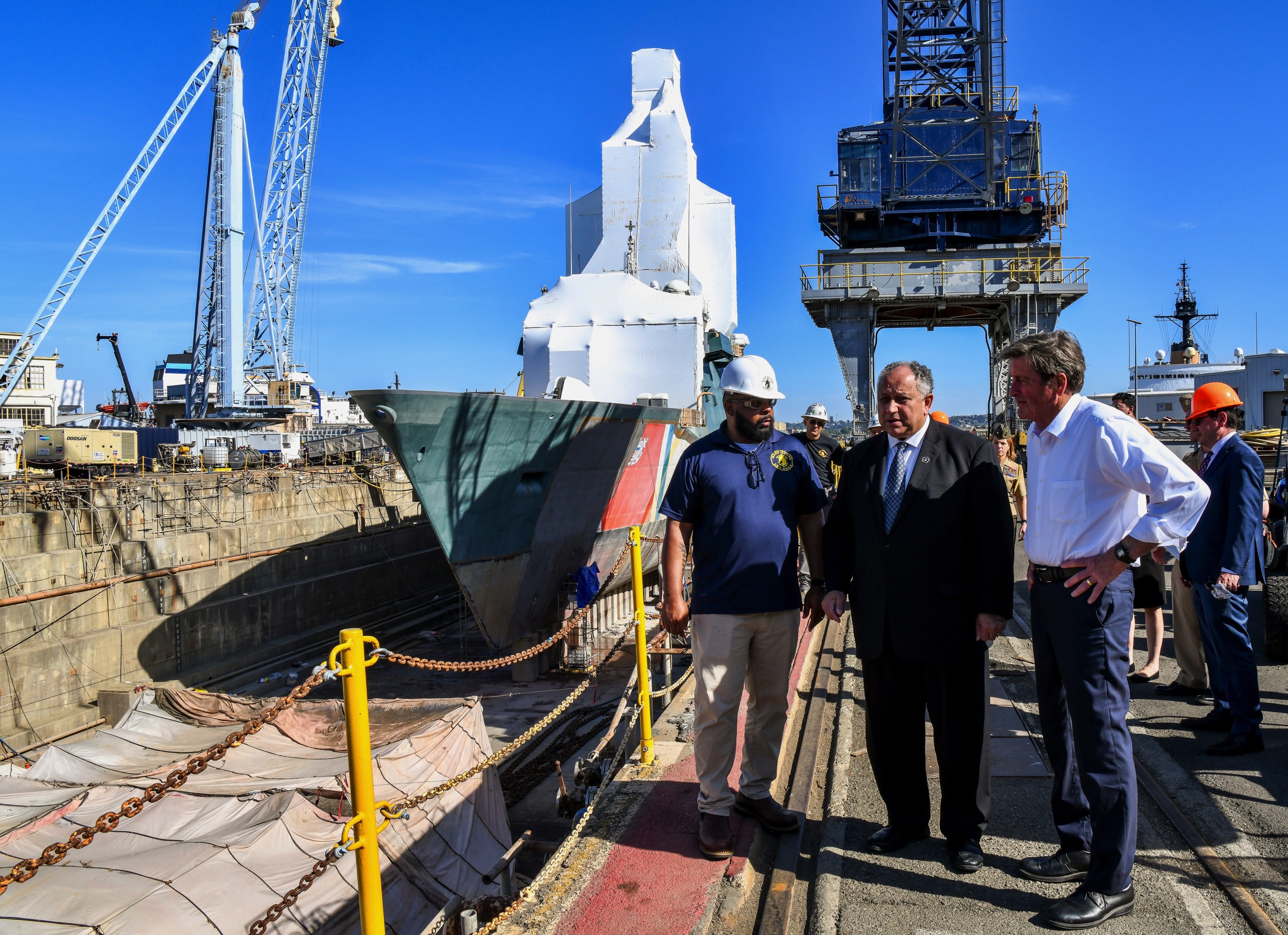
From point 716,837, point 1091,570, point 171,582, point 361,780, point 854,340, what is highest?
point 854,340

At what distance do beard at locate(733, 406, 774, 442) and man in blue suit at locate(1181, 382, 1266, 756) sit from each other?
2.32 metres

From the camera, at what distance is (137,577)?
45.4 feet

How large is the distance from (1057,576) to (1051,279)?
64.8 ft

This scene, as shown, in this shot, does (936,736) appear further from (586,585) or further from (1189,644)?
(586,585)

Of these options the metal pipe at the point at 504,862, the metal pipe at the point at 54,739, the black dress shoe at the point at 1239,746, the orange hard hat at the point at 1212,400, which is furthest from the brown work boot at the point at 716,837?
the metal pipe at the point at 54,739

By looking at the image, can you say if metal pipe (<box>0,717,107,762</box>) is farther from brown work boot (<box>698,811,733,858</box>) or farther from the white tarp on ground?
brown work boot (<box>698,811,733,858</box>)

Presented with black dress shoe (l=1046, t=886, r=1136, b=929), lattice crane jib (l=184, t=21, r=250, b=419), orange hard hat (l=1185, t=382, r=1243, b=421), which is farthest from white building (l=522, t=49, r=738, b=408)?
lattice crane jib (l=184, t=21, r=250, b=419)

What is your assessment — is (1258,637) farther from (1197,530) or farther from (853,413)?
(853,413)

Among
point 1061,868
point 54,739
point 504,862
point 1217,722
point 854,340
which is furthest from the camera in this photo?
point 854,340

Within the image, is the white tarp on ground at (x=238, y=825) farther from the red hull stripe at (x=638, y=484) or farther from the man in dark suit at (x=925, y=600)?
the red hull stripe at (x=638, y=484)

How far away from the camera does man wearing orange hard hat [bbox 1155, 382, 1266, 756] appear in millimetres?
4066

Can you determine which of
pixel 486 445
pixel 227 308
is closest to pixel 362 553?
pixel 486 445

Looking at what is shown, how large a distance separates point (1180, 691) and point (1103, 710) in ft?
9.85

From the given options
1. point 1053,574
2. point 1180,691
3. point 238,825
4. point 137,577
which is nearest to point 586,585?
point 238,825
